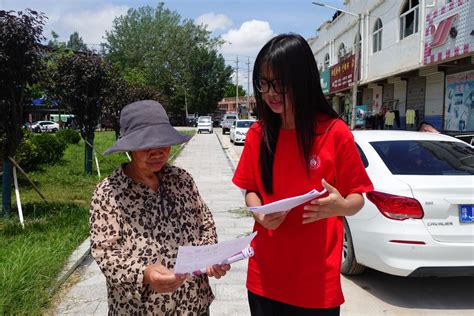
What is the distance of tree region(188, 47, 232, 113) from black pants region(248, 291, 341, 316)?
5905 cm

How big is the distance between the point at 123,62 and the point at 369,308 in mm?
61738

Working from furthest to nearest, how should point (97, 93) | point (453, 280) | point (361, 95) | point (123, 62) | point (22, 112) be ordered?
point (123, 62), point (361, 95), point (97, 93), point (22, 112), point (453, 280)

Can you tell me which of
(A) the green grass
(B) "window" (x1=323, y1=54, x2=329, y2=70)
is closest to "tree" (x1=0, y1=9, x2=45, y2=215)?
(A) the green grass

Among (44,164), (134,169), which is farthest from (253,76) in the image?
(44,164)

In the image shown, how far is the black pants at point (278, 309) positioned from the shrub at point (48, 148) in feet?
36.0

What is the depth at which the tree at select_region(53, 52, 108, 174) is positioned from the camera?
10523 mm

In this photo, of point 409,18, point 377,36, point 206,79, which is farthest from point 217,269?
point 206,79

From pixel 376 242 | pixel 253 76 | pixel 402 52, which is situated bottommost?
pixel 376 242

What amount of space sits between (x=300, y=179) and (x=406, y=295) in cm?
287

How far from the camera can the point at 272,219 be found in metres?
1.76

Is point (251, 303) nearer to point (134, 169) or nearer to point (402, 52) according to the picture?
point (134, 169)

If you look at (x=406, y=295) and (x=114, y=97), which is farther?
(x=114, y=97)

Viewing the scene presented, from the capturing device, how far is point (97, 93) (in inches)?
425

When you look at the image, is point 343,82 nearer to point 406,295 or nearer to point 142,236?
point 406,295
